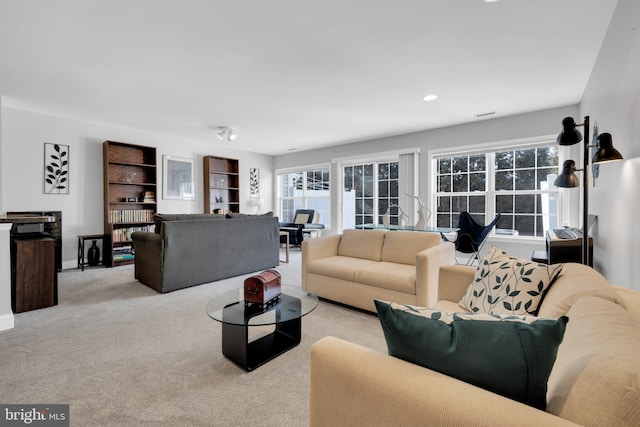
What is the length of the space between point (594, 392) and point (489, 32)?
269cm

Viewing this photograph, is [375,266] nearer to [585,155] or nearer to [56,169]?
[585,155]

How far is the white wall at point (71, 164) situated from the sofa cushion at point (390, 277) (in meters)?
4.68

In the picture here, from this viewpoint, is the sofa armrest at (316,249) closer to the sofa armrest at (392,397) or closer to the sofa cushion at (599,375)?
the sofa armrest at (392,397)

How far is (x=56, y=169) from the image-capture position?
15.3ft

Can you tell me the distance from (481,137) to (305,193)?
166 inches

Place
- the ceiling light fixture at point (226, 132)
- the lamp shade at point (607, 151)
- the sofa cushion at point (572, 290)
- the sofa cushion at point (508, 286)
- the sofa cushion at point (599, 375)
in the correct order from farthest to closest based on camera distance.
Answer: the ceiling light fixture at point (226, 132), the lamp shade at point (607, 151), the sofa cushion at point (508, 286), the sofa cushion at point (572, 290), the sofa cushion at point (599, 375)

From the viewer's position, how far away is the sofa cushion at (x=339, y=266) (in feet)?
9.73

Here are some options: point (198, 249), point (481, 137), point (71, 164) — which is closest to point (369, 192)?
point (481, 137)

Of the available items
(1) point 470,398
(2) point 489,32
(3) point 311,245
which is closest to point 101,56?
(3) point 311,245

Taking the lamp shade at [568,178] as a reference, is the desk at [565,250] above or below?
below

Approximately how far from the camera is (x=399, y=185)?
228 inches

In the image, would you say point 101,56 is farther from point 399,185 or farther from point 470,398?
point 399,185

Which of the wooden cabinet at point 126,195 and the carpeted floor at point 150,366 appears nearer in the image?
the carpeted floor at point 150,366

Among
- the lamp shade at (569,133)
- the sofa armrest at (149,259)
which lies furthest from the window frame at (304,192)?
the lamp shade at (569,133)
